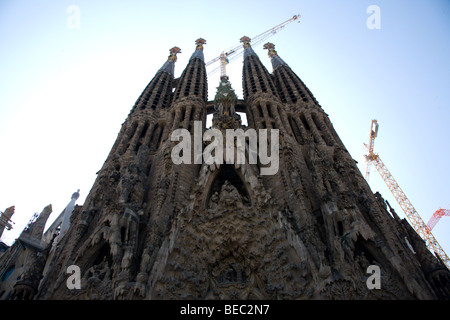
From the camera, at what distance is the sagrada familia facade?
10625 mm

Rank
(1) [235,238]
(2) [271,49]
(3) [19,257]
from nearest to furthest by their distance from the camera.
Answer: (1) [235,238] → (3) [19,257] → (2) [271,49]

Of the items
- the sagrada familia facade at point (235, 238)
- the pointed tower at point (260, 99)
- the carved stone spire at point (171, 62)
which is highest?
the carved stone spire at point (171, 62)

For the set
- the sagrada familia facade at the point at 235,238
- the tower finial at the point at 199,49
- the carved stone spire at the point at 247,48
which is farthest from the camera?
the carved stone spire at the point at 247,48

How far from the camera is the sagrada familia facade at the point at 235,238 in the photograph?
10.6 meters

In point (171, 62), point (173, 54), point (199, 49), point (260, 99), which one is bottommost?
point (260, 99)

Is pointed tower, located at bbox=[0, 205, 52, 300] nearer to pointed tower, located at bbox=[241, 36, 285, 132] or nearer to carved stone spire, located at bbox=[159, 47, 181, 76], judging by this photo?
pointed tower, located at bbox=[241, 36, 285, 132]

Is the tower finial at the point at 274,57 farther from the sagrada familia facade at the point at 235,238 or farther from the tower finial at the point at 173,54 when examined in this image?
the sagrada familia facade at the point at 235,238

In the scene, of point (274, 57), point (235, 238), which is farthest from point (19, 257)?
point (274, 57)

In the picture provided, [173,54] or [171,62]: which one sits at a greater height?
[173,54]

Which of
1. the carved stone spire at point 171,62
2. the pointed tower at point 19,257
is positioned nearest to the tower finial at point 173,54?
the carved stone spire at point 171,62

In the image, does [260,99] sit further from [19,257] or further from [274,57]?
[19,257]

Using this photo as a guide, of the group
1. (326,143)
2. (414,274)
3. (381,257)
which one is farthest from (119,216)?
(326,143)

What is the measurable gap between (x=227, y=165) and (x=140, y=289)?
26.9 ft

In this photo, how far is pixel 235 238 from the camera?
42.0 feet
